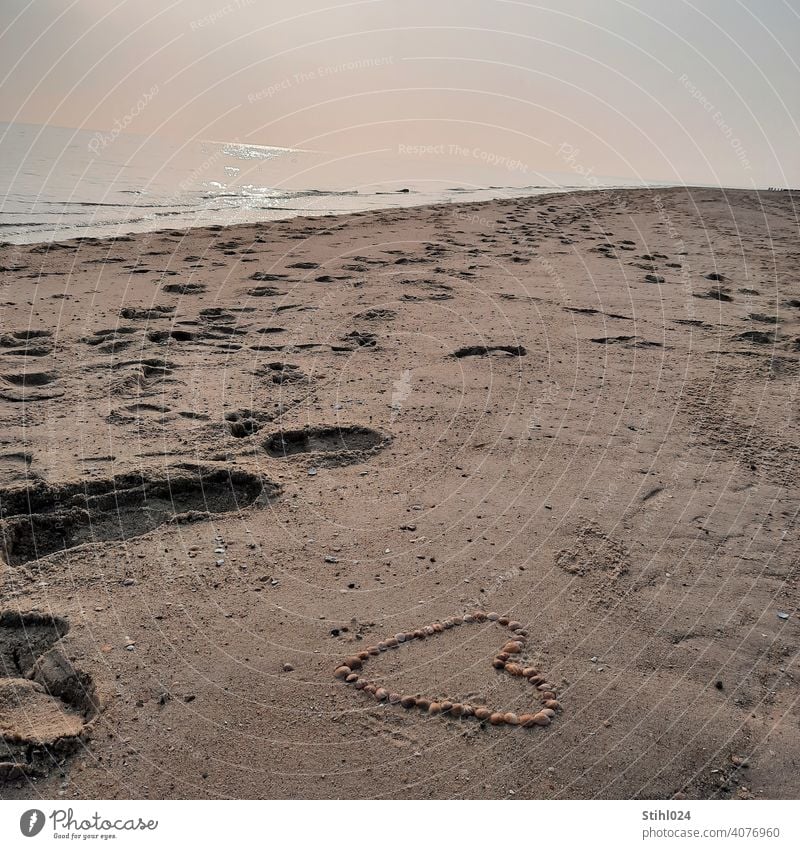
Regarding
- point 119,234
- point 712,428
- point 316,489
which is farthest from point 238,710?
point 119,234

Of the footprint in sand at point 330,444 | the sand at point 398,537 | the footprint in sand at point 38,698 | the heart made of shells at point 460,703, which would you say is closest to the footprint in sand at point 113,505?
the sand at point 398,537

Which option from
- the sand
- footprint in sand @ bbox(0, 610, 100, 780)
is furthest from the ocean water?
footprint in sand @ bbox(0, 610, 100, 780)

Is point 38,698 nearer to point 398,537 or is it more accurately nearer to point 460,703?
point 460,703

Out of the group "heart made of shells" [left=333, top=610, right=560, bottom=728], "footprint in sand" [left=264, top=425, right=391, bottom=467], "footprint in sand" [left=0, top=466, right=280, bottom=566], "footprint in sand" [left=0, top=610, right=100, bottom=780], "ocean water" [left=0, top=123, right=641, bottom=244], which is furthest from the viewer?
"ocean water" [left=0, top=123, right=641, bottom=244]

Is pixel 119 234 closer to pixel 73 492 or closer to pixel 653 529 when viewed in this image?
pixel 73 492

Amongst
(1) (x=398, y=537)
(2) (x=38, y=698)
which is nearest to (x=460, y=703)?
(1) (x=398, y=537)

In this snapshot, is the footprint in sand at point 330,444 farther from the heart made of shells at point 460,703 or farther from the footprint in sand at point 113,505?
the heart made of shells at point 460,703

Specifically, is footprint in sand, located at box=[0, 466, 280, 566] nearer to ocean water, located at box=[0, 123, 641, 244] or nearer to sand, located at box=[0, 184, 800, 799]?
sand, located at box=[0, 184, 800, 799]
